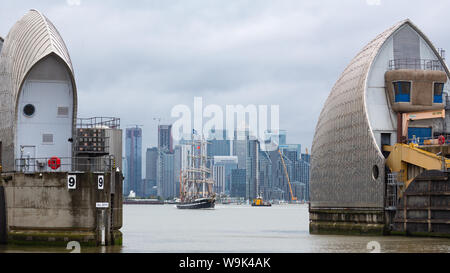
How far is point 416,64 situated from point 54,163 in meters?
31.8

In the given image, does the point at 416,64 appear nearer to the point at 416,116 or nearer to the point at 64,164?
the point at 416,116

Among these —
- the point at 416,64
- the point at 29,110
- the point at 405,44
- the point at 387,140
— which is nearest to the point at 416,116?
the point at 387,140

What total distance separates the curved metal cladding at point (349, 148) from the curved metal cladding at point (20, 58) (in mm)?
22324

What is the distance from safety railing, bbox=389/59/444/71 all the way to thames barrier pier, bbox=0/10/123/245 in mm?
23418

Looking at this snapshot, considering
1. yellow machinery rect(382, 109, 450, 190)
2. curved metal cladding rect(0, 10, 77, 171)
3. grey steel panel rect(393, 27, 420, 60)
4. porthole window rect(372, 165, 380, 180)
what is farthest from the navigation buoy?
grey steel panel rect(393, 27, 420, 60)

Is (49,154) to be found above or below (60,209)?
above

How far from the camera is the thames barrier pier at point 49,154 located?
48438 millimetres

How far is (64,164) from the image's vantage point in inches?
1986

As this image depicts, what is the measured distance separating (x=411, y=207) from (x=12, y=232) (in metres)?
26.9

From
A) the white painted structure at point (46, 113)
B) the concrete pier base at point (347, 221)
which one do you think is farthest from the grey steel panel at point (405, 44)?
the white painted structure at point (46, 113)

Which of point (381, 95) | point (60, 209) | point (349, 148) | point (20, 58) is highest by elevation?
point (20, 58)

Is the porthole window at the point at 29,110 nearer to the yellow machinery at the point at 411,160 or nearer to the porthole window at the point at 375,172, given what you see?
the porthole window at the point at 375,172
